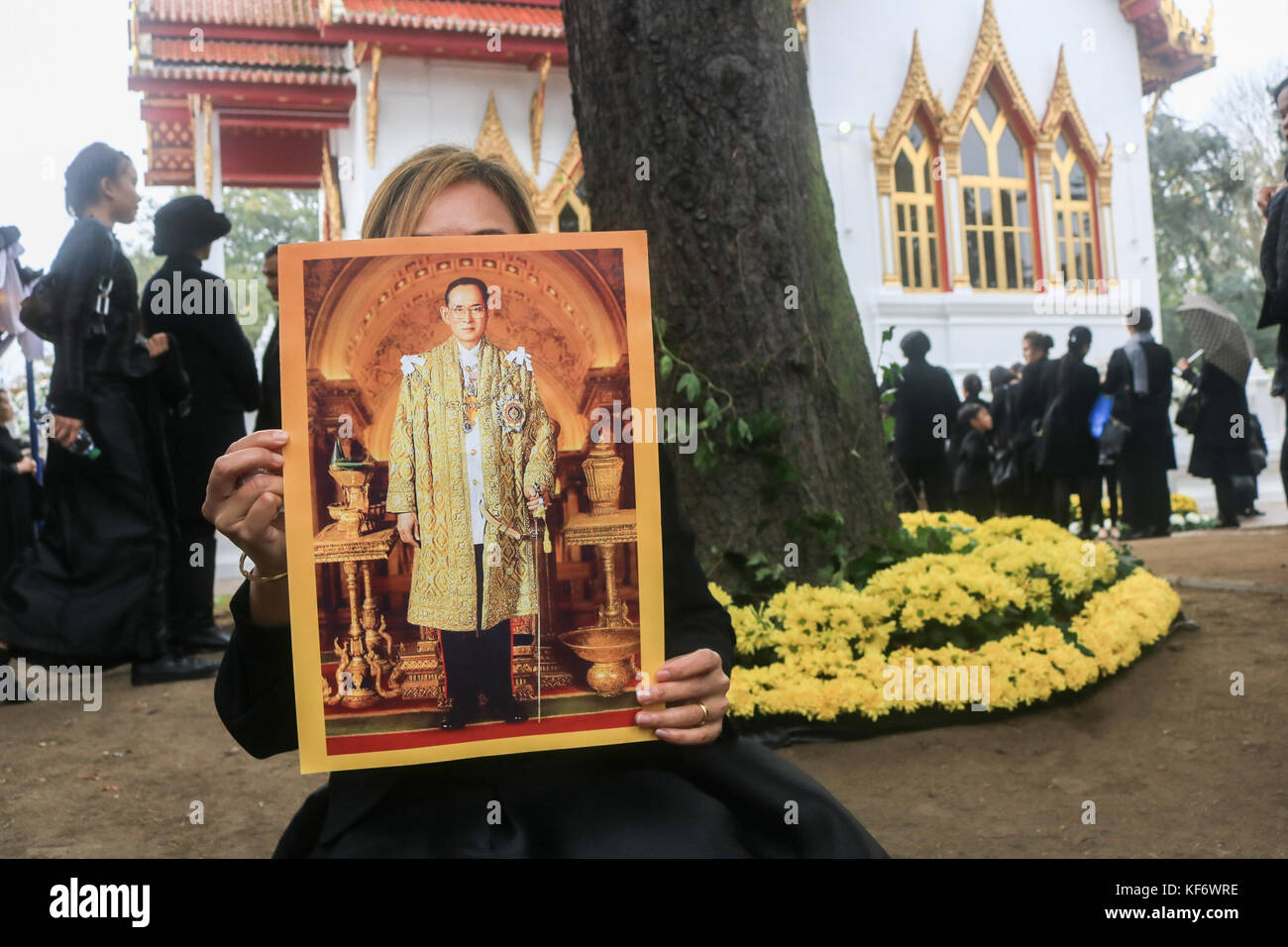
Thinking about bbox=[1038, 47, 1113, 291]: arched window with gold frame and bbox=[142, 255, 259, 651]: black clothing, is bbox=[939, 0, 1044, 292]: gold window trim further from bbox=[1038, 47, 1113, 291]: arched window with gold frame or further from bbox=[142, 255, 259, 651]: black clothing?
bbox=[142, 255, 259, 651]: black clothing

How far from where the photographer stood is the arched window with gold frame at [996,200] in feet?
46.5

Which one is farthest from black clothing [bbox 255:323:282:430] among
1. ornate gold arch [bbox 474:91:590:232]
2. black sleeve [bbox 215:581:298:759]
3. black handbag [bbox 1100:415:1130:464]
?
ornate gold arch [bbox 474:91:590:232]

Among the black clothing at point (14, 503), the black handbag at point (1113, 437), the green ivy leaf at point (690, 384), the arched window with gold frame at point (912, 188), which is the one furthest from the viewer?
the arched window with gold frame at point (912, 188)

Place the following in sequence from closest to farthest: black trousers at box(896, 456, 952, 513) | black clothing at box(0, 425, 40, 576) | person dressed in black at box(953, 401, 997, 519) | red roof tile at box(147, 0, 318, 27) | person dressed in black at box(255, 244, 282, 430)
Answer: person dressed in black at box(255, 244, 282, 430) → black clothing at box(0, 425, 40, 576) → black trousers at box(896, 456, 952, 513) → person dressed in black at box(953, 401, 997, 519) → red roof tile at box(147, 0, 318, 27)

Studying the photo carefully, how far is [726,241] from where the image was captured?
3.54 metres

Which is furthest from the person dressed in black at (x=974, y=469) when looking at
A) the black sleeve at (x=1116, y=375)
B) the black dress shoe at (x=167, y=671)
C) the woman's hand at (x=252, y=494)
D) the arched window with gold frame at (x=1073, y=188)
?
A: the woman's hand at (x=252, y=494)

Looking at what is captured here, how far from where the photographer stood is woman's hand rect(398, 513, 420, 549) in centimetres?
125

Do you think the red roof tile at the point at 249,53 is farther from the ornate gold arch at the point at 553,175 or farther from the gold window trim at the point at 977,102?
the gold window trim at the point at 977,102

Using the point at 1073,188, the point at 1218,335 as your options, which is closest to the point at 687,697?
the point at 1218,335

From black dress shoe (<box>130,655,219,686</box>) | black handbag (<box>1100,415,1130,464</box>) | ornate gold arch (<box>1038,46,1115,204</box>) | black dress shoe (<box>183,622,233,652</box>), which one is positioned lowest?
black dress shoe (<box>130,655,219,686</box>)

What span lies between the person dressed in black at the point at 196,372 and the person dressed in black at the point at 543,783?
3359mm

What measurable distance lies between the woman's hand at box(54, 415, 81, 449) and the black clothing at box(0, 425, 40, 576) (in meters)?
1.80

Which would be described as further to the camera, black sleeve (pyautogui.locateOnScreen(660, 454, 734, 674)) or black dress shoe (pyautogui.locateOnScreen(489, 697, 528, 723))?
black sleeve (pyautogui.locateOnScreen(660, 454, 734, 674))

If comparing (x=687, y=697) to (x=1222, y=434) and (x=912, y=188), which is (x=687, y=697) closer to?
(x=1222, y=434)
